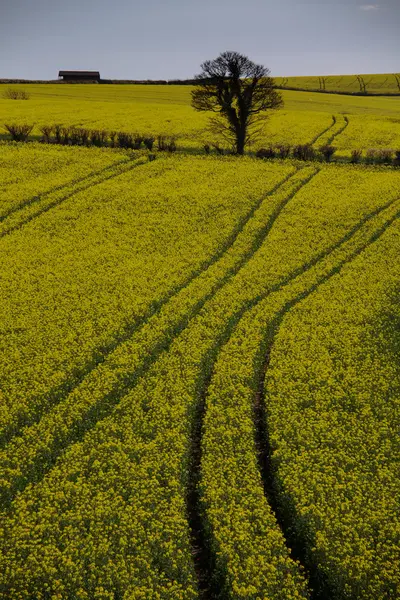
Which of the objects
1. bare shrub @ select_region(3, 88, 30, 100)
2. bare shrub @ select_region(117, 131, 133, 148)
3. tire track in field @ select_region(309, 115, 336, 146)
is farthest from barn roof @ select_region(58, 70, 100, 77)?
bare shrub @ select_region(117, 131, 133, 148)

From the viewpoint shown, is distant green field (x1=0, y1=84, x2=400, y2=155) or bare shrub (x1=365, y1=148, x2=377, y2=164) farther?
distant green field (x1=0, y1=84, x2=400, y2=155)

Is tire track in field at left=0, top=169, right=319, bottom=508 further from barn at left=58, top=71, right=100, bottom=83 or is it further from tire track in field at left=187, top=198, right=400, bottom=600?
barn at left=58, top=71, right=100, bottom=83

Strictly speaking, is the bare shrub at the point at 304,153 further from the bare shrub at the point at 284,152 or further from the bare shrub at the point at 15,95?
the bare shrub at the point at 15,95

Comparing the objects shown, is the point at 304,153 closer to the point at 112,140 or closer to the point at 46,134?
the point at 112,140

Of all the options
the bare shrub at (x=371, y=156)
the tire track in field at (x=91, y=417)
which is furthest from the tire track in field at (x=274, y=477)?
the bare shrub at (x=371, y=156)

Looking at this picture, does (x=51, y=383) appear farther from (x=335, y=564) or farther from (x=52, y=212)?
(x=52, y=212)

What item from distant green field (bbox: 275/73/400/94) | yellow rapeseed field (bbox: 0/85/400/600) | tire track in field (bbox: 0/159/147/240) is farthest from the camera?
distant green field (bbox: 275/73/400/94)
